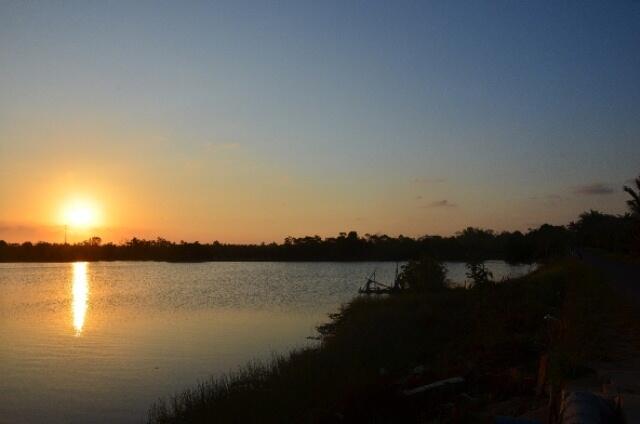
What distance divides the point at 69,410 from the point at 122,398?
4.93 feet

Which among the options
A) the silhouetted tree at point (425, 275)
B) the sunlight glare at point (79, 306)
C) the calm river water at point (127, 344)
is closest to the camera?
the calm river water at point (127, 344)

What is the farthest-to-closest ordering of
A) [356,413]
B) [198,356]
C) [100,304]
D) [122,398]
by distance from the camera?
[100,304], [198,356], [122,398], [356,413]

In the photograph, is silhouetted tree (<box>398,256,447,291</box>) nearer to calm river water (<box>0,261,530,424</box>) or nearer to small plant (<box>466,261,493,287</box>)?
calm river water (<box>0,261,530,424</box>)

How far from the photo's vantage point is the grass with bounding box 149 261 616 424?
467 inches

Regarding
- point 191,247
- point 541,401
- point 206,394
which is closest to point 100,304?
point 206,394

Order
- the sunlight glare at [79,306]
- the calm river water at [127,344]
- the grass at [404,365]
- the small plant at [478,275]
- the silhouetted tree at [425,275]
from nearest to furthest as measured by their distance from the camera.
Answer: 1. the grass at [404,365]
2. the calm river water at [127,344]
3. the small plant at [478,275]
4. the sunlight glare at [79,306]
5. the silhouetted tree at [425,275]

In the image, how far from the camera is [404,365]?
18.3 metres

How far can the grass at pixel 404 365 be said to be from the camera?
467 inches

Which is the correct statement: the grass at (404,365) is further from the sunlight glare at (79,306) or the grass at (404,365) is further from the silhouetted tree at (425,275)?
the sunlight glare at (79,306)

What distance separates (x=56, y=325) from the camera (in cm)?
3572

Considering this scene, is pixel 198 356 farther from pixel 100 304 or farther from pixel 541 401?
pixel 100 304

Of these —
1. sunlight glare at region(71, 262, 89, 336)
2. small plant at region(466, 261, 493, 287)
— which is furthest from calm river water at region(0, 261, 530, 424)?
small plant at region(466, 261, 493, 287)

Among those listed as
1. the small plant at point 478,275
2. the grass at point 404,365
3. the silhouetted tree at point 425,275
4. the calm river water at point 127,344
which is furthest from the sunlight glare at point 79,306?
the small plant at point 478,275

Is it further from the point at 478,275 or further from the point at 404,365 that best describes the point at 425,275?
the point at 404,365
